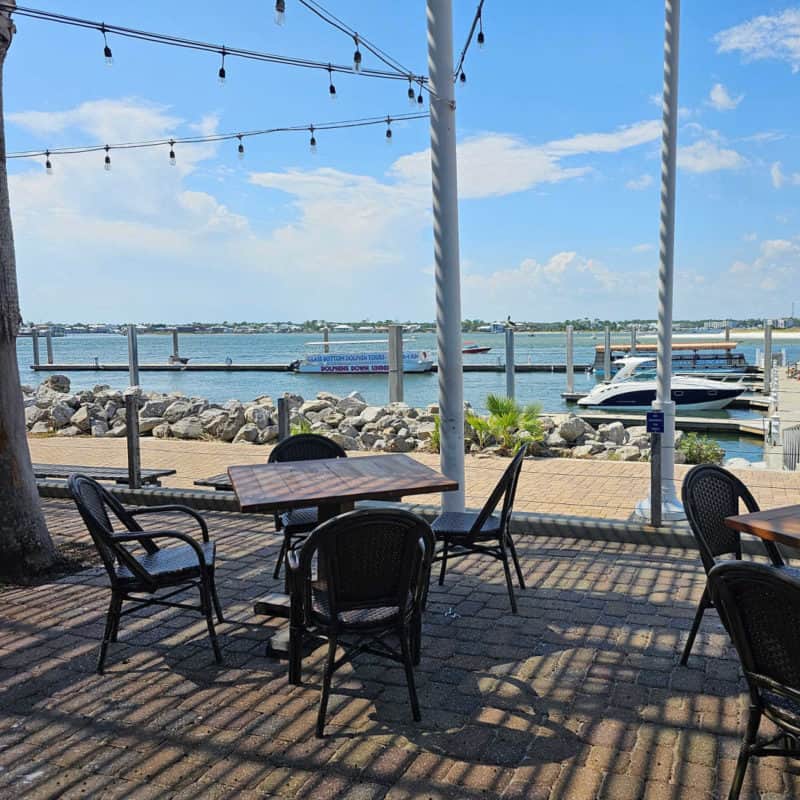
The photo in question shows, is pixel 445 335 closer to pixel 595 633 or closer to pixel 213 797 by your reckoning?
pixel 595 633

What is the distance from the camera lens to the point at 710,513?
3.45m

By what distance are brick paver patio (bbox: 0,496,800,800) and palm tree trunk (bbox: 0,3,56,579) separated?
0.45 m

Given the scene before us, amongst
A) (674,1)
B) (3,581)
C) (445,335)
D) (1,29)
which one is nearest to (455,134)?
(445,335)

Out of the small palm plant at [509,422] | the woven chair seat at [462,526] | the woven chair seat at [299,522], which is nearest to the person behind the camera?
the woven chair seat at [462,526]

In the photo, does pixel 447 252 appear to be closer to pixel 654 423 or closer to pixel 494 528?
pixel 654 423

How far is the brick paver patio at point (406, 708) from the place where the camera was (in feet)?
8.16

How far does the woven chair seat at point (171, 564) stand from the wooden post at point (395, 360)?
970 centimetres

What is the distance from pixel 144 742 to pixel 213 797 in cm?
48

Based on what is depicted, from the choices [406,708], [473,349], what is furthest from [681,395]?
[473,349]

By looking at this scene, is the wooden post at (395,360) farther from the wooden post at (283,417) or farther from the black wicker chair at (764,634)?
the black wicker chair at (764,634)

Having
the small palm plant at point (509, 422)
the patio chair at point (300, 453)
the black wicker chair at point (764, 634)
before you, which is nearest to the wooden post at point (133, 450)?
the patio chair at point (300, 453)

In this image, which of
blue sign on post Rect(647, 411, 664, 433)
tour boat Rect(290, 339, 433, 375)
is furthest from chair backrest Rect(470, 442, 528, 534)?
tour boat Rect(290, 339, 433, 375)

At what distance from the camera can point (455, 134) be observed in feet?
17.7

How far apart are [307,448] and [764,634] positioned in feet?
10.9
